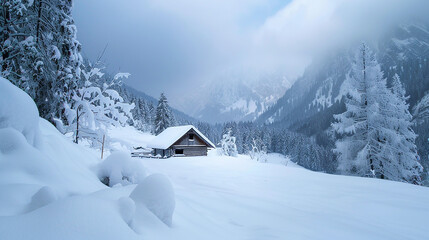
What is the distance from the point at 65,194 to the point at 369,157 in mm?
17500

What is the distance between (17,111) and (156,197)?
100 inches

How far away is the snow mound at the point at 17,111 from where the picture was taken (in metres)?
3.01

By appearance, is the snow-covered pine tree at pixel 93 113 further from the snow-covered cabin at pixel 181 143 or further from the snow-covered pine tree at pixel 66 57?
the snow-covered cabin at pixel 181 143

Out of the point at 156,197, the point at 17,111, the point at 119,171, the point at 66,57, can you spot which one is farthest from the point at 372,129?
the point at 66,57

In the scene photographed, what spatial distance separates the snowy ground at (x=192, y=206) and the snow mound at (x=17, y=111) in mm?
35

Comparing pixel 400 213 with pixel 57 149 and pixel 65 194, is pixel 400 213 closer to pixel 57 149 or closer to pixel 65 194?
pixel 65 194

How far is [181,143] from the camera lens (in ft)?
96.7

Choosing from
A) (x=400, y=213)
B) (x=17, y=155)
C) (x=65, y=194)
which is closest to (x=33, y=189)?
(x=65, y=194)

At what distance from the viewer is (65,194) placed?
2.86 meters

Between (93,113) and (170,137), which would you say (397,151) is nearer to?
(93,113)

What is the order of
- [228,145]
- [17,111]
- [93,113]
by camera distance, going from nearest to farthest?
1. [17,111]
2. [93,113]
3. [228,145]

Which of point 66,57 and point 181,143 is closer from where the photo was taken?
point 66,57

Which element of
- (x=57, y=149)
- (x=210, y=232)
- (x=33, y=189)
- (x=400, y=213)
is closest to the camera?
(x=33, y=189)

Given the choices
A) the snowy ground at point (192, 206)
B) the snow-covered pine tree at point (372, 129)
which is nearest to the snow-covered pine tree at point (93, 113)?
the snowy ground at point (192, 206)
